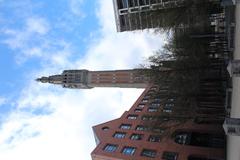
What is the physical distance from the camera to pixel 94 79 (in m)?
121

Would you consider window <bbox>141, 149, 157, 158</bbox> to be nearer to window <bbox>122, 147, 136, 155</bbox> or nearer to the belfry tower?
window <bbox>122, 147, 136, 155</bbox>

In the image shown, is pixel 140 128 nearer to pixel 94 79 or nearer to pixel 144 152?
pixel 144 152

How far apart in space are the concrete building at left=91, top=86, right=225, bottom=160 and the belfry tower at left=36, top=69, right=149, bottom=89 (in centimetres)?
4291

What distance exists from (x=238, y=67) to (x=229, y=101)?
1443 cm

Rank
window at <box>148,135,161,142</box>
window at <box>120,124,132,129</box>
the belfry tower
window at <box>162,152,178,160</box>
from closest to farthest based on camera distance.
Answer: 1. window at <box>162,152,178,160</box>
2. window at <box>148,135,161,142</box>
3. window at <box>120,124,132,129</box>
4. the belfry tower

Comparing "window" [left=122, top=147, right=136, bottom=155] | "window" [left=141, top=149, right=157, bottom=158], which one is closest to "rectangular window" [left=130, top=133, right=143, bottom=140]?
"window" [left=122, top=147, right=136, bottom=155]

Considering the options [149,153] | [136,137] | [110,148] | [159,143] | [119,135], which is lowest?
[110,148]

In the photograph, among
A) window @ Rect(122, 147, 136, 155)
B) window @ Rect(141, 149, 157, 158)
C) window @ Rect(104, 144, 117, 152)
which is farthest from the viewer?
window @ Rect(104, 144, 117, 152)

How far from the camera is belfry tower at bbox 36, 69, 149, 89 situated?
359 feet

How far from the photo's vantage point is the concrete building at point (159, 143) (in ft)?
152

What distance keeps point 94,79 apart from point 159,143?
244ft

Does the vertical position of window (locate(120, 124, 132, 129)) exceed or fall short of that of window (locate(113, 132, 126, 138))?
it exceeds it

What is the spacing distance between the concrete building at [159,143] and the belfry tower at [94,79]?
4291cm

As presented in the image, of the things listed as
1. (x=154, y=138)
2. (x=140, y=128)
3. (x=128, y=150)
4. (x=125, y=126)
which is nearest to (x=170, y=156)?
(x=154, y=138)
